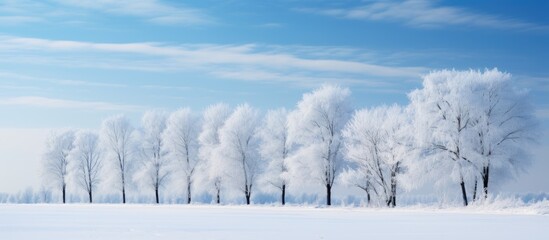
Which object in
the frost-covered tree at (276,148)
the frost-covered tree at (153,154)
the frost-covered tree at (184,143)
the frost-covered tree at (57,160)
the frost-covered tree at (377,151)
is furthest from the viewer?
the frost-covered tree at (57,160)

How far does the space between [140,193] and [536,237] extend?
54769 millimetres

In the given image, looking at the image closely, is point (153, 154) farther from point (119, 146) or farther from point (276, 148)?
point (276, 148)

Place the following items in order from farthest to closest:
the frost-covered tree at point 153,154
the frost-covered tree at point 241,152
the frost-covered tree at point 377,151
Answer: the frost-covered tree at point 153,154, the frost-covered tree at point 241,152, the frost-covered tree at point 377,151

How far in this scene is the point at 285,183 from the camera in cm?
5488

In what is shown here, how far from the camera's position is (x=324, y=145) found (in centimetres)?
5153

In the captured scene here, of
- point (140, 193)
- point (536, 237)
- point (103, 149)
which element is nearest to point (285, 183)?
point (140, 193)

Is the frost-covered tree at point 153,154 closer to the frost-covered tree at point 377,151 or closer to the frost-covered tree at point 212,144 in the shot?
the frost-covered tree at point 212,144

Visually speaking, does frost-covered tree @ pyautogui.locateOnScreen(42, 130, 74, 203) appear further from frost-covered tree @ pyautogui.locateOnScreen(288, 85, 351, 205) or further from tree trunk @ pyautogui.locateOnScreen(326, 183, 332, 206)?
tree trunk @ pyautogui.locateOnScreen(326, 183, 332, 206)

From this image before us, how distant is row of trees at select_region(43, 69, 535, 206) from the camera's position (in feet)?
143

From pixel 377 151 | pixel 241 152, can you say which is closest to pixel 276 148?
pixel 241 152

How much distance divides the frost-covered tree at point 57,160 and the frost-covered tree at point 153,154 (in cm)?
1193

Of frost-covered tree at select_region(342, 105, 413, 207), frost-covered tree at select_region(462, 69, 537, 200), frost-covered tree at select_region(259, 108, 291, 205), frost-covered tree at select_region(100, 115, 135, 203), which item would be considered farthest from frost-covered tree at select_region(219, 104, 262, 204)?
frost-covered tree at select_region(462, 69, 537, 200)

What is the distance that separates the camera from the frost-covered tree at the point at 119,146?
68.5m

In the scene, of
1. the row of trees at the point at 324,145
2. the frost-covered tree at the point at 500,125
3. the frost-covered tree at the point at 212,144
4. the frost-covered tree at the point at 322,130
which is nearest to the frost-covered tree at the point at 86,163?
the row of trees at the point at 324,145
